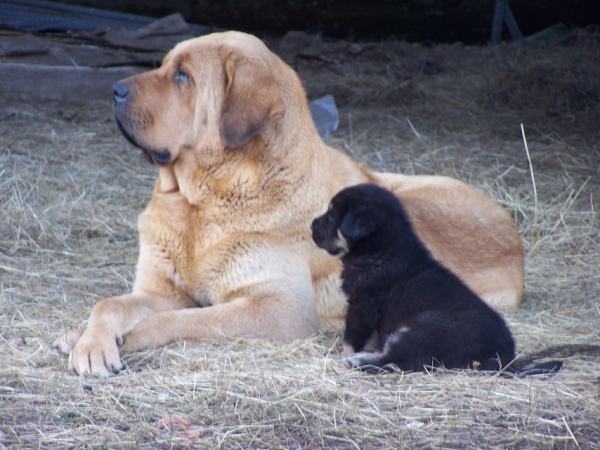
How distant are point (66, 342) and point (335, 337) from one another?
4.44 ft

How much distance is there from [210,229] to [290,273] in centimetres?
48

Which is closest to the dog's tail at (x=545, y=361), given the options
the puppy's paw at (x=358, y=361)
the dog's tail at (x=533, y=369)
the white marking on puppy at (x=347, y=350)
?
the dog's tail at (x=533, y=369)

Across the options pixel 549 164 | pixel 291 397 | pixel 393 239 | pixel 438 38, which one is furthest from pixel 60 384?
pixel 438 38

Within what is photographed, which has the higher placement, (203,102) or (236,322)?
(203,102)

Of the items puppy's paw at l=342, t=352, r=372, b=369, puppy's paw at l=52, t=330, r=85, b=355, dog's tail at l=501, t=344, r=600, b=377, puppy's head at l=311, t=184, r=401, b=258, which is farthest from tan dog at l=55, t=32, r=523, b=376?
dog's tail at l=501, t=344, r=600, b=377

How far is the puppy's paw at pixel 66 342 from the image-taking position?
3.29 meters

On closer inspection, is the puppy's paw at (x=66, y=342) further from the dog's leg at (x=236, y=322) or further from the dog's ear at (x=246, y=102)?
the dog's ear at (x=246, y=102)

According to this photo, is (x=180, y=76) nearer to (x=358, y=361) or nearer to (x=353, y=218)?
(x=353, y=218)

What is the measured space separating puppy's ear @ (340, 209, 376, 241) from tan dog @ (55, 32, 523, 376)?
539 mm

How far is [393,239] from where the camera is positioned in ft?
11.2

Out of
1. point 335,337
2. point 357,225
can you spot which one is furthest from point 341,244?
point 335,337

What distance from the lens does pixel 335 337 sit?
149 inches

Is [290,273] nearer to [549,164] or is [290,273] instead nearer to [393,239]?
[393,239]

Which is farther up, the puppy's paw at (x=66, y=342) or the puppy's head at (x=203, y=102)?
the puppy's head at (x=203, y=102)
